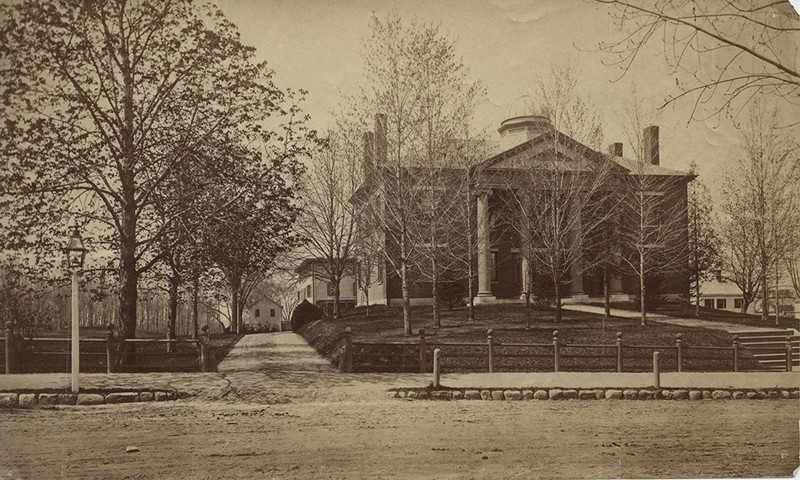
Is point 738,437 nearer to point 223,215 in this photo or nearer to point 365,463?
point 365,463

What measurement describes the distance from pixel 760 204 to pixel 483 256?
408 cm

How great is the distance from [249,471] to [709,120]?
7.09 metres

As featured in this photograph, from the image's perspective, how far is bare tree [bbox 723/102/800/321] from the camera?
839 cm

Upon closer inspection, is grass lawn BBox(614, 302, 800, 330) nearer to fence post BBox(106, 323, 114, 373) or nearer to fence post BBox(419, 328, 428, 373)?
fence post BBox(419, 328, 428, 373)

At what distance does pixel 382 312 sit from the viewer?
32.1 ft

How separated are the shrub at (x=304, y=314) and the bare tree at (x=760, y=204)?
314 inches

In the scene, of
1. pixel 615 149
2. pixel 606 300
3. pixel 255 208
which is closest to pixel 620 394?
pixel 606 300

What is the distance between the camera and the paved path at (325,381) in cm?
821

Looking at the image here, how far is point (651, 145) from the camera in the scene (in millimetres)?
9164

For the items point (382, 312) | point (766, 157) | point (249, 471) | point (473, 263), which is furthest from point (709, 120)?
point (249, 471)

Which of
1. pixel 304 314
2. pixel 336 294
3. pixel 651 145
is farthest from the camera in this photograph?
pixel 304 314

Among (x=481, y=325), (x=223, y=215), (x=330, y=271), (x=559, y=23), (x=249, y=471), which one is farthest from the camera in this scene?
(x=330, y=271)

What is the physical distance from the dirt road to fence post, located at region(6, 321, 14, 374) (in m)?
0.77

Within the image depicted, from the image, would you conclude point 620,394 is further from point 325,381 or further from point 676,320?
point 325,381
